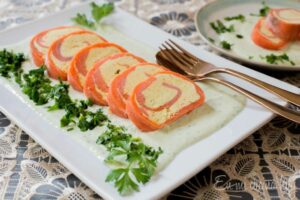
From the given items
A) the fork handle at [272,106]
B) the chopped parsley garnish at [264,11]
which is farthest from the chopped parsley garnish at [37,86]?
the chopped parsley garnish at [264,11]

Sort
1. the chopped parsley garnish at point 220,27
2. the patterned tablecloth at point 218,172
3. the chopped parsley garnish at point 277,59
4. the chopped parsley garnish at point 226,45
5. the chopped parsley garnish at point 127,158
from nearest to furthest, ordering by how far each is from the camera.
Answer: the chopped parsley garnish at point 127,158 → the patterned tablecloth at point 218,172 → the chopped parsley garnish at point 277,59 → the chopped parsley garnish at point 226,45 → the chopped parsley garnish at point 220,27

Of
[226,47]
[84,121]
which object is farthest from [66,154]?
[226,47]

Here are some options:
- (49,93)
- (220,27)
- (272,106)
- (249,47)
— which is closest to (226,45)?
(249,47)

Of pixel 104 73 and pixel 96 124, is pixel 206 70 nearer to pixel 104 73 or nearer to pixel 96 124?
pixel 104 73

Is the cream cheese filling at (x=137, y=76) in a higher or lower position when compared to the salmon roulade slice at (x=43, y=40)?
higher

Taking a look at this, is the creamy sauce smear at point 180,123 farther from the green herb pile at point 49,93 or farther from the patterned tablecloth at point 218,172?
the patterned tablecloth at point 218,172

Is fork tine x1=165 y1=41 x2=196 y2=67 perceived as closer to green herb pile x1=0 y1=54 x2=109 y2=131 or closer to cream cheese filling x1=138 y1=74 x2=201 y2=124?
cream cheese filling x1=138 y1=74 x2=201 y2=124

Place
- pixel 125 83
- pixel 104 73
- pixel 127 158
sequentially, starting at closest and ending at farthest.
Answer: pixel 127 158
pixel 125 83
pixel 104 73
